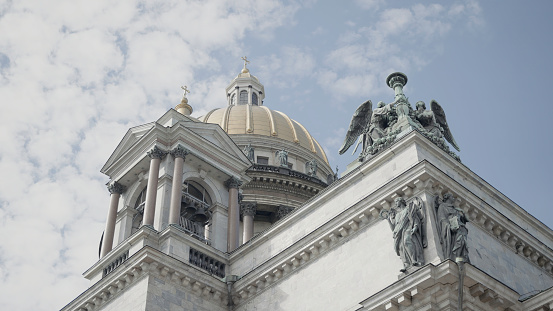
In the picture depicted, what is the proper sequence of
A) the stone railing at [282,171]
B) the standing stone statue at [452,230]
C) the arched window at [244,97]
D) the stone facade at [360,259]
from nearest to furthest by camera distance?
the stone facade at [360,259] < the standing stone statue at [452,230] < the stone railing at [282,171] < the arched window at [244,97]

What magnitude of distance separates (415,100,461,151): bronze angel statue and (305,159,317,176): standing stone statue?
60.2 ft

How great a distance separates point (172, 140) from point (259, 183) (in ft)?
45.1

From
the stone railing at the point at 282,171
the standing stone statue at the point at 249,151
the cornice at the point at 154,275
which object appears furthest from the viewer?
the standing stone statue at the point at 249,151

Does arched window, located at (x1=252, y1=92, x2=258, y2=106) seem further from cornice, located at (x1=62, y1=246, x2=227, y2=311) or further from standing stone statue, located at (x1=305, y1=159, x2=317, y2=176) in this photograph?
cornice, located at (x1=62, y1=246, x2=227, y2=311)

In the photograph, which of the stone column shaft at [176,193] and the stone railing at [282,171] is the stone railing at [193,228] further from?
the stone railing at [282,171]

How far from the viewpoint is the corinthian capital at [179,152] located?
2656 cm

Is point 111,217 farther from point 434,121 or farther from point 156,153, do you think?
point 434,121

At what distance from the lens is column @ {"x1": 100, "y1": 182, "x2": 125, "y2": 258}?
87.0 ft

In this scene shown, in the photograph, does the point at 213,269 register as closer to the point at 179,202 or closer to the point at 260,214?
the point at 179,202

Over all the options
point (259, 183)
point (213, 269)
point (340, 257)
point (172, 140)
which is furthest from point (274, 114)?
point (340, 257)

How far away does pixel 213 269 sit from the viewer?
24.3 meters

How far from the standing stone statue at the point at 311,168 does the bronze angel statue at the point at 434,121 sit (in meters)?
18.3

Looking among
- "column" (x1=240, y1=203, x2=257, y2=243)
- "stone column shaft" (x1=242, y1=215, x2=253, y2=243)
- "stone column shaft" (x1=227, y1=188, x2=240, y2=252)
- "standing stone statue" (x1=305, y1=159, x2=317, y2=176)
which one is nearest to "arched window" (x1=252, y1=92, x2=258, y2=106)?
"standing stone statue" (x1=305, y1=159, x2=317, y2=176)

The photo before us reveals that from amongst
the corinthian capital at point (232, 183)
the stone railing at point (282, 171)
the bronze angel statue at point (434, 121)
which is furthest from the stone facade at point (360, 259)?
the stone railing at point (282, 171)
